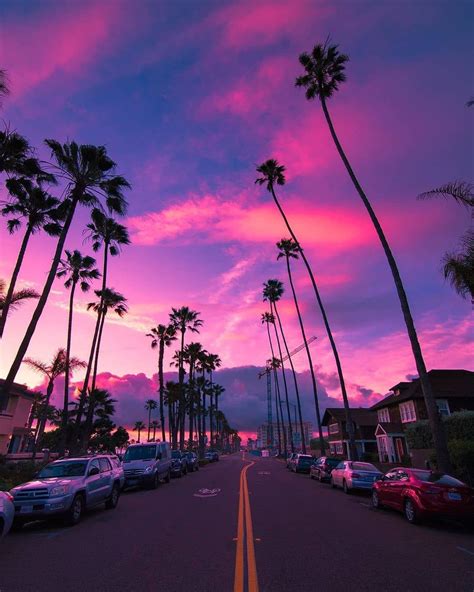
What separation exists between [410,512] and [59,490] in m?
9.06

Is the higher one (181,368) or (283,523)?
(181,368)

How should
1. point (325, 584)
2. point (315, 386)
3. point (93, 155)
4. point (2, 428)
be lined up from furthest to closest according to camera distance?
point (315, 386) < point (2, 428) < point (93, 155) < point (325, 584)

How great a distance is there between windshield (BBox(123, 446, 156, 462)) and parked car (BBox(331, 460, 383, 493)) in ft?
30.9

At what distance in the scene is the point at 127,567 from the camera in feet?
20.5

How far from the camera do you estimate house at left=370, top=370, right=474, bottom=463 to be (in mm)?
35750

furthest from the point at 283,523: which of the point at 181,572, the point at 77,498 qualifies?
the point at 77,498

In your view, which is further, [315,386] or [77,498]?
[315,386]

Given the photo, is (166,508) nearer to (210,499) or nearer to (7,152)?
(210,499)

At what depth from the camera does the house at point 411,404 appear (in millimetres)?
35750

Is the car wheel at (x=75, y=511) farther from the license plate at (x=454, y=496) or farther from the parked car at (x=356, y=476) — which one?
the parked car at (x=356, y=476)

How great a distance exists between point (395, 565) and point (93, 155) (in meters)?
20.8

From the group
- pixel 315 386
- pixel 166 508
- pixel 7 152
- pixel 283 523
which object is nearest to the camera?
pixel 283 523

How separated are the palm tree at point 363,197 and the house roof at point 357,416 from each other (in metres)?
42.2

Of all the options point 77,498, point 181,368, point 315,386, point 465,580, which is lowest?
point 465,580
